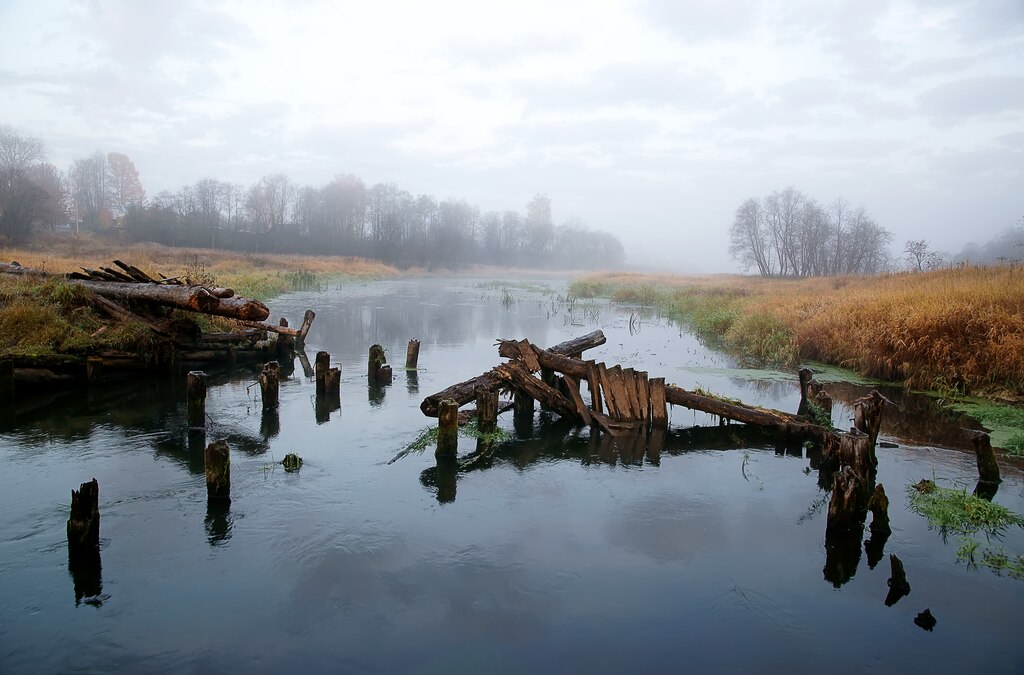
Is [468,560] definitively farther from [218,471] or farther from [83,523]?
[83,523]

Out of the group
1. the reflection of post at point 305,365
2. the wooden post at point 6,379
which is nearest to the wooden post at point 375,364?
the reflection of post at point 305,365

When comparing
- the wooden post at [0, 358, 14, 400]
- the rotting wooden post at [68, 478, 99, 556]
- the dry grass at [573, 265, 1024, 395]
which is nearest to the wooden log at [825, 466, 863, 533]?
the rotting wooden post at [68, 478, 99, 556]

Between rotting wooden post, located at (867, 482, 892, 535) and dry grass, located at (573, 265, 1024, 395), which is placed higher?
dry grass, located at (573, 265, 1024, 395)

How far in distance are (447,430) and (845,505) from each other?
475cm

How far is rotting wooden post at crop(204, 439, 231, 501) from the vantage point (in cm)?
640

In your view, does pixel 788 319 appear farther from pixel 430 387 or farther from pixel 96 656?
pixel 96 656

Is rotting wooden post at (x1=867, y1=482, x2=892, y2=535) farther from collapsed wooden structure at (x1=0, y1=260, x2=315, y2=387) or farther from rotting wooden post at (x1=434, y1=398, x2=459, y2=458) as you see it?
collapsed wooden structure at (x1=0, y1=260, x2=315, y2=387)

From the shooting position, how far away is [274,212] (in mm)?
80312

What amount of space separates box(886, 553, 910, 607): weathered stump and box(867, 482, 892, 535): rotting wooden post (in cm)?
78

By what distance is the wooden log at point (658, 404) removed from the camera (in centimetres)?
986

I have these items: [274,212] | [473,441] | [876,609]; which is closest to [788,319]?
[473,441]

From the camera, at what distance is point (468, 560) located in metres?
5.68

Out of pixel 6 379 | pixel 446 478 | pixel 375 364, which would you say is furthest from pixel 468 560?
pixel 6 379

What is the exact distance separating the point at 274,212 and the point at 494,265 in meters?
37.5
